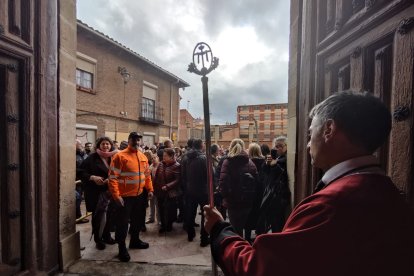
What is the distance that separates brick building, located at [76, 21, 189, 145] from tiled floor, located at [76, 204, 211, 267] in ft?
Answer: 28.1

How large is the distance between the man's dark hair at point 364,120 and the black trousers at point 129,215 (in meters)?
3.23

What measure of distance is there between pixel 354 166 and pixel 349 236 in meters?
0.29

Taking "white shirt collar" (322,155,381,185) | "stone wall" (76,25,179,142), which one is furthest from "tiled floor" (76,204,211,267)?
"stone wall" (76,25,179,142)

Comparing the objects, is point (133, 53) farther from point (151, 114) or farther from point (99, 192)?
point (99, 192)

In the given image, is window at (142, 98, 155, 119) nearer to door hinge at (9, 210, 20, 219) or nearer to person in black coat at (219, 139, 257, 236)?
person in black coat at (219, 139, 257, 236)

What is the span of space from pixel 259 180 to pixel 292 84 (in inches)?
60.7

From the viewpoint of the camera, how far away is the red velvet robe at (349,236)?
798 millimetres

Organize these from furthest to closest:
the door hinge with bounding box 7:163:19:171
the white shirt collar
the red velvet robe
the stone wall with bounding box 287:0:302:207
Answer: the stone wall with bounding box 287:0:302:207 → the door hinge with bounding box 7:163:19:171 → the white shirt collar → the red velvet robe

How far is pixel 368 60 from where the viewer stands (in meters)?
1.70

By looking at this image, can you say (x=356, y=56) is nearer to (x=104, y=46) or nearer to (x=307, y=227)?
(x=307, y=227)

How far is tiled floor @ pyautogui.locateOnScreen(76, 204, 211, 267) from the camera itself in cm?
351

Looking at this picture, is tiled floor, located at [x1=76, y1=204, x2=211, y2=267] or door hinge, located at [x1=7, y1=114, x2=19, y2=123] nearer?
door hinge, located at [x1=7, y1=114, x2=19, y2=123]

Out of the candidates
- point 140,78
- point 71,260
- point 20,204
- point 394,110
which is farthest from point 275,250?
point 140,78

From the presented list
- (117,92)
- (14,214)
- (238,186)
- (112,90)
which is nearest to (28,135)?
(14,214)
